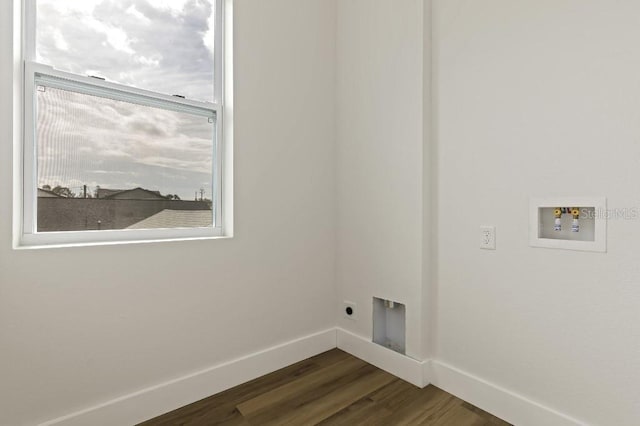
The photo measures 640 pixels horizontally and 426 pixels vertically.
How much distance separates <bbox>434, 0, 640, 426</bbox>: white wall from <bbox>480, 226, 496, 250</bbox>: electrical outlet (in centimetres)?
3

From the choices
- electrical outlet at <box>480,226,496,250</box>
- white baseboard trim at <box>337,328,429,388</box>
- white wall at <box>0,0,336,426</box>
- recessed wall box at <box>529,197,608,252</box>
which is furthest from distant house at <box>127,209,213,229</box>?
recessed wall box at <box>529,197,608,252</box>

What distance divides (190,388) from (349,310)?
1074 mm

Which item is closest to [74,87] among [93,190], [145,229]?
[93,190]

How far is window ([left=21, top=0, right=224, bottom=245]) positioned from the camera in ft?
4.66

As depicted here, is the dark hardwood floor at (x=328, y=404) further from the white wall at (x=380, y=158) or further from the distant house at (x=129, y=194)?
the distant house at (x=129, y=194)

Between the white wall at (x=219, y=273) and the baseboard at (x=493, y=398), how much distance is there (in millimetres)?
822

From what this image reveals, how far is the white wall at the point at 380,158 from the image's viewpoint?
6.17ft

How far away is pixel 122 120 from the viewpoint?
1.60 meters

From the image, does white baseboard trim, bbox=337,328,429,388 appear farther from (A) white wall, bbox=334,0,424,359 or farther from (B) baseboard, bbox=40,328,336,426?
(B) baseboard, bbox=40,328,336,426

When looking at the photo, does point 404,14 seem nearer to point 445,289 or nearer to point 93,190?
point 445,289

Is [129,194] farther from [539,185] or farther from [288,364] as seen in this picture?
[539,185]

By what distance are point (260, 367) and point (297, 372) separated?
22 centimetres

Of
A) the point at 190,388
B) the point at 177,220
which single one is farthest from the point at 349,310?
the point at 177,220

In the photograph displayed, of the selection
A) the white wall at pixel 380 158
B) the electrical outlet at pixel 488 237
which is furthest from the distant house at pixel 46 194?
the electrical outlet at pixel 488 237
